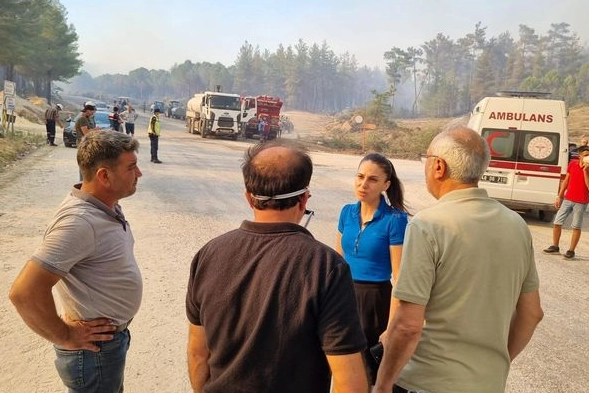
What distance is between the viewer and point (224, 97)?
1153 inches

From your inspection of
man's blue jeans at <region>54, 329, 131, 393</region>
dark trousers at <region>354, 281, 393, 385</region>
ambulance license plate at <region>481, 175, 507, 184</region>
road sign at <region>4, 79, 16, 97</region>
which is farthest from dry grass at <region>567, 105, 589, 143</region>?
man's blue jeans at <region>54, 329, 131, 393</region>

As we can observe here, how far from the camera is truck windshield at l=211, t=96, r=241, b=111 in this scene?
29031mm

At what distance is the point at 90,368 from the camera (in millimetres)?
2168

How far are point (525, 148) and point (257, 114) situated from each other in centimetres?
2357

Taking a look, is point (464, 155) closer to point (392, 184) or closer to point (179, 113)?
point (392, 184)

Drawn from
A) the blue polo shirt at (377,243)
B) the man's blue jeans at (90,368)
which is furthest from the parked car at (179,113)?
the man's blue jeans at (90,368)

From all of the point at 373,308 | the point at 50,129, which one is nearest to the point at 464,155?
the point at 373,308

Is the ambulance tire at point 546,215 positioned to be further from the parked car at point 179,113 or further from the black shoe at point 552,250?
the parked car at point 179,113

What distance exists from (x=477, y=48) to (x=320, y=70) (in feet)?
123

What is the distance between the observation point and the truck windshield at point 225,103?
29.0 meters

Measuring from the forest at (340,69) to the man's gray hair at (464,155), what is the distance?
3953 centimetres

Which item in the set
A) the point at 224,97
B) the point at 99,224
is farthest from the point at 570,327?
the point at 224,97

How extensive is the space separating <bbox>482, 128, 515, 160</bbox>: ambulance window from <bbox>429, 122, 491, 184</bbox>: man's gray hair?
863cm

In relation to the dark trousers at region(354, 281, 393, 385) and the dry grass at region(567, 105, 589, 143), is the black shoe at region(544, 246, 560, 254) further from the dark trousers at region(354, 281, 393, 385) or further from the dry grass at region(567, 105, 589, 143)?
the dry grass at region(567, 105, 589, 143)
